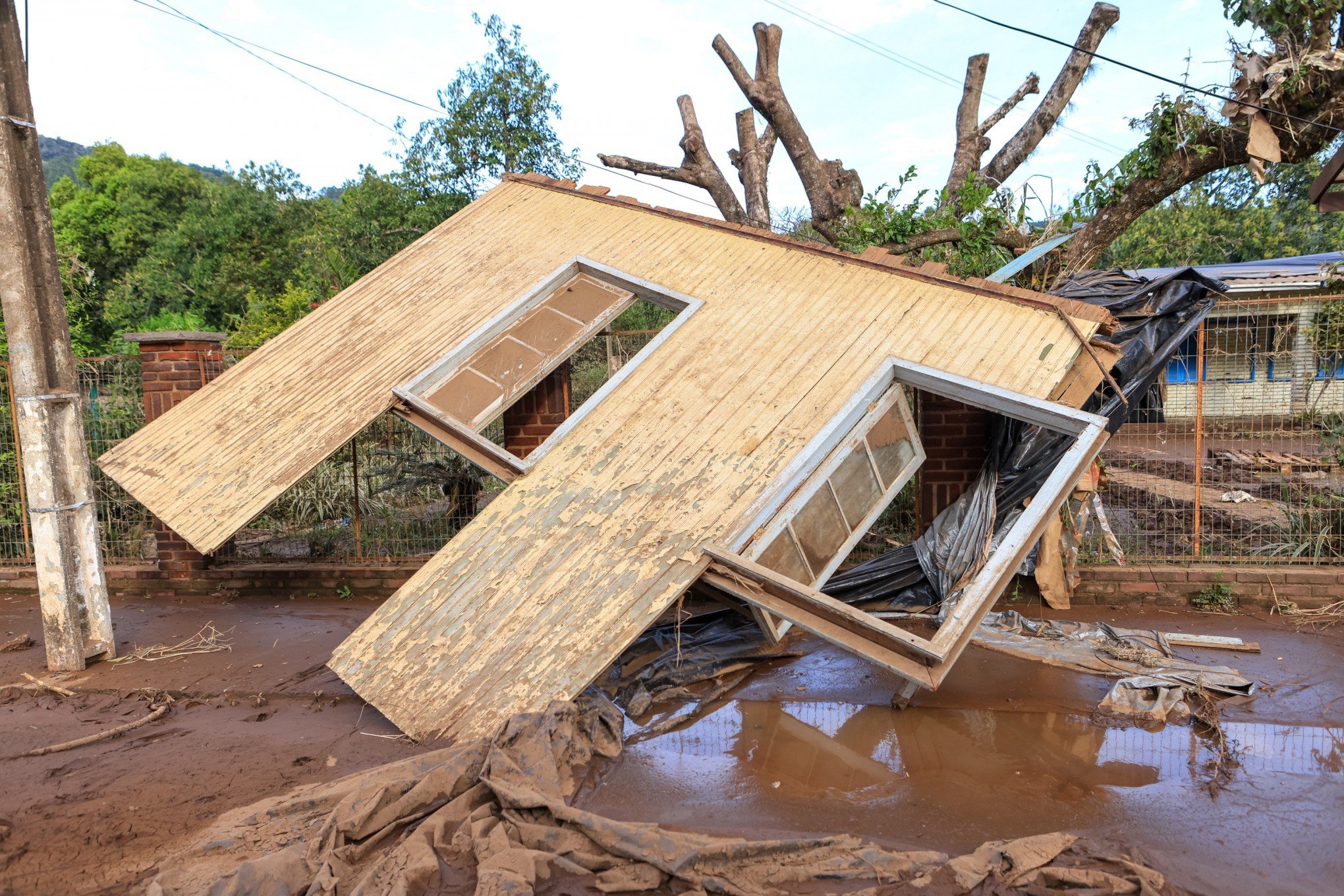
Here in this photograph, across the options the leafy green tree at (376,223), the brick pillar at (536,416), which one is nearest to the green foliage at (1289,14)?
the brick pillar at (536,416)

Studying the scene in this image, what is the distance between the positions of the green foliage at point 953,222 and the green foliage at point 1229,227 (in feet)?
49.2

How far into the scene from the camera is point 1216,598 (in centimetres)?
691

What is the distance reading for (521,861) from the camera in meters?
3.12

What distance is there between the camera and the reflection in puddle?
4.14 metres

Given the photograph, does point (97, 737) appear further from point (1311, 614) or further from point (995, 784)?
point (1311, 614)

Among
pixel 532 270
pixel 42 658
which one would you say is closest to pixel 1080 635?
pixel 532 270

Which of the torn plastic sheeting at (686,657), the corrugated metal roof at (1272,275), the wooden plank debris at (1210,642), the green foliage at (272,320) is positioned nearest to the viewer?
the torn plastic sheeting at (686,657)

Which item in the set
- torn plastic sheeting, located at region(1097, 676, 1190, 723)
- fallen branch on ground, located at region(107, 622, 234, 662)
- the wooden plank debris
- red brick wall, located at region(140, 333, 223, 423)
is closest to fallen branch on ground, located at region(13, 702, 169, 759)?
fallen branch on ground, located at region(107, 622, 234, 662)

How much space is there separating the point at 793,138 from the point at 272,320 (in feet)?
32.0

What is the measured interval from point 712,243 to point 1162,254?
823 inches

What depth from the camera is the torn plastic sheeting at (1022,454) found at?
639 cm

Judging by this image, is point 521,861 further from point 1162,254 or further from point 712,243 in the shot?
point 1162,254

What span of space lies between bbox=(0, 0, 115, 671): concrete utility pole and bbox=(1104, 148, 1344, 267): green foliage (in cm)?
2396

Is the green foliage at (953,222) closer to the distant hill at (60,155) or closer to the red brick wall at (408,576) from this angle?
the red brick wall at (408,576)
